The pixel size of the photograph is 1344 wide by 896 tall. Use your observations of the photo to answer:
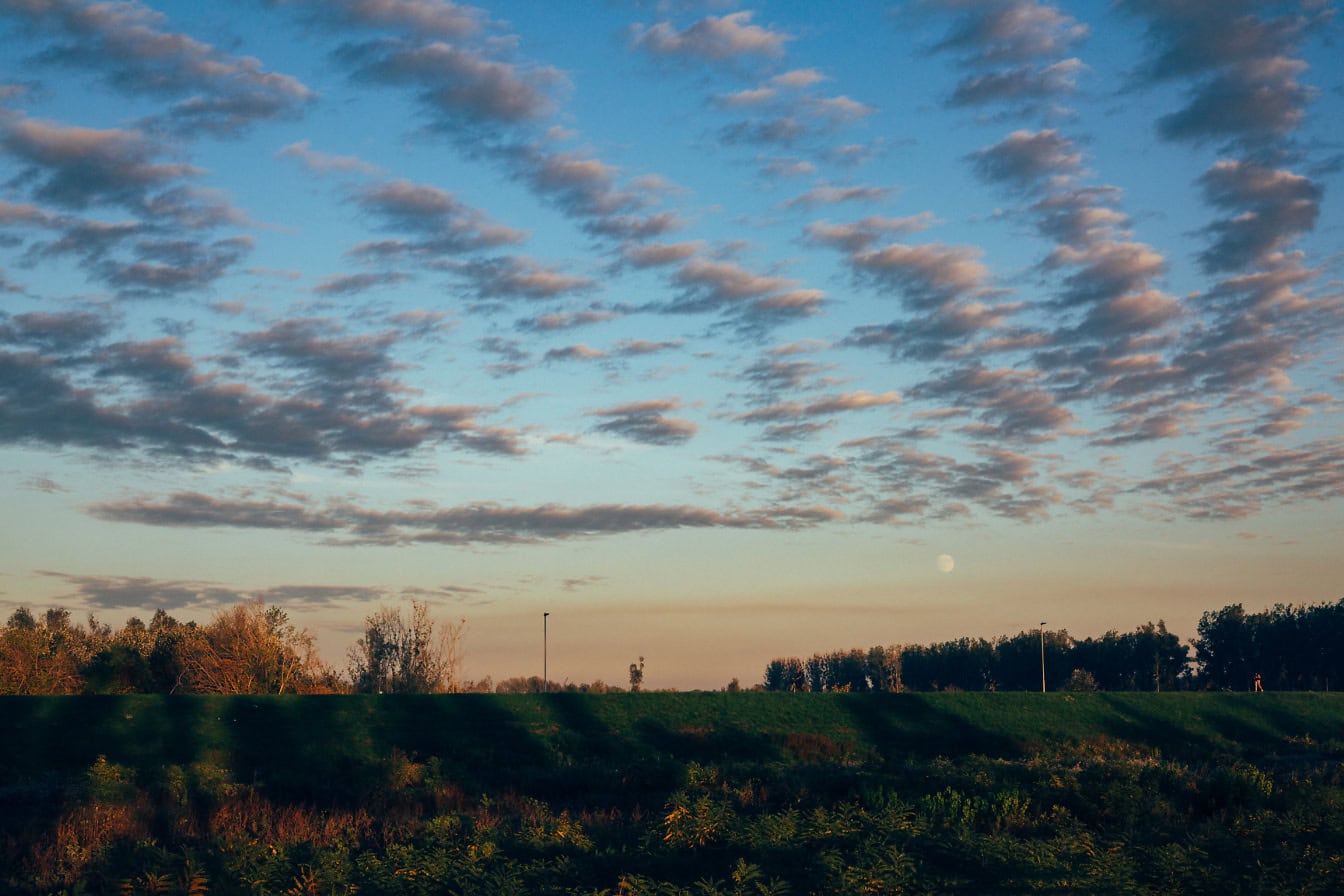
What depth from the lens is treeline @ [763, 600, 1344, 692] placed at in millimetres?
110500

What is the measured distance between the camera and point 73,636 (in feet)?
280

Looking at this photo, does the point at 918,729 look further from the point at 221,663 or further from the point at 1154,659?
the point at 1154,659

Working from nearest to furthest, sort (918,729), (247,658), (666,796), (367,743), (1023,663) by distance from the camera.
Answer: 1. (666,796)
2. (367,743)
3. (918,729)
4. (247,658)
5. (1023,663)

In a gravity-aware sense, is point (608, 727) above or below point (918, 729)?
above

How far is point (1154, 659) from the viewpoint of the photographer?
398 feet

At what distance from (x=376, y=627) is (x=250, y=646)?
1065 centimetres

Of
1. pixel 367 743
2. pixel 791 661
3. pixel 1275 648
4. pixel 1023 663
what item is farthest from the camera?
pixel 791 661

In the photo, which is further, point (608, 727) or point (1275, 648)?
point (1275, 648)

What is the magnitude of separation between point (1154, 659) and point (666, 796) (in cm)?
11066

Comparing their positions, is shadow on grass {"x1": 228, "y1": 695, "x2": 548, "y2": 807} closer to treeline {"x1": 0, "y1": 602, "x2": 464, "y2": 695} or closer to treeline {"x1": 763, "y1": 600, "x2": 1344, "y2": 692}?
treeline {"x1": 0, "y1": 602, "x2": 464, "y2": 695}

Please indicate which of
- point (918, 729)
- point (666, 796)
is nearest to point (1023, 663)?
point (918, 729)

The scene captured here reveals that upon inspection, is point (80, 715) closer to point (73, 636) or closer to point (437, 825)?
point (437, 825)

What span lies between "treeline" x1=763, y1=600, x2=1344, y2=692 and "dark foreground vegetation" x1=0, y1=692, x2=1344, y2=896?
182 ft

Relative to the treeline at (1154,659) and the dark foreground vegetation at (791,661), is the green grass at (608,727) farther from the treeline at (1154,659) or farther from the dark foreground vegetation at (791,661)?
the treeline at (1154,659)
